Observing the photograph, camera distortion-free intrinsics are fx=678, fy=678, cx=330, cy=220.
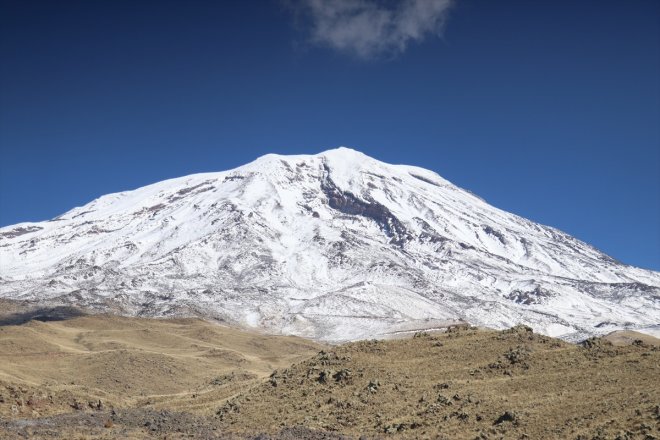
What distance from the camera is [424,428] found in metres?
22.1

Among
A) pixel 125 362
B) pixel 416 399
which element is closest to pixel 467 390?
pixel 416 399

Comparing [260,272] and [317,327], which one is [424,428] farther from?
[260,272]

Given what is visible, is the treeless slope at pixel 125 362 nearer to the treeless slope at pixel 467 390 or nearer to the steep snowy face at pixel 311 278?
the treeless slope at pixel 467 390

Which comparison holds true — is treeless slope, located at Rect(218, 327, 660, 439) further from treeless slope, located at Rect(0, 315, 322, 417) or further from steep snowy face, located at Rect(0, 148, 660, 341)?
steep snowy face, located at Rect(0, 148, 660, 341)

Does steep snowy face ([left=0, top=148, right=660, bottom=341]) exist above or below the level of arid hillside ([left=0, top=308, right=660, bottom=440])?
above

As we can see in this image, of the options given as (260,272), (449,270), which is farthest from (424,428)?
(449,270)

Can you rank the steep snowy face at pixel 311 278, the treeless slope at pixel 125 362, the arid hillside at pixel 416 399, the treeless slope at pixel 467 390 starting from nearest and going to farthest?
1. the treeless slope at pixel 467 390
2. the arid hillside at pixel 416 399
3. the treeless slope at pixel 125 362
4. the steep snowy face at pixel 311 278

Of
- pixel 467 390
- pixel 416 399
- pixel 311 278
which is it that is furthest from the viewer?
pixel 311 278

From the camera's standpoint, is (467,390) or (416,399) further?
(416,399)

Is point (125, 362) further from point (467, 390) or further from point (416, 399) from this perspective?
point (467, 390)

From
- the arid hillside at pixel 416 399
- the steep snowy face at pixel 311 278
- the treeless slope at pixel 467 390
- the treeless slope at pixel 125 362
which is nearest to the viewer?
the treeless slope at pixel 467 390

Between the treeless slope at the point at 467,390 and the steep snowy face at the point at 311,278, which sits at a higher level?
the steep snowy face at the point at 311,278

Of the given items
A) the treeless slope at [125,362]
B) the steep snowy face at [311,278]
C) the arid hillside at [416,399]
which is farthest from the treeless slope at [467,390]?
the steep snowy face at [311,278]

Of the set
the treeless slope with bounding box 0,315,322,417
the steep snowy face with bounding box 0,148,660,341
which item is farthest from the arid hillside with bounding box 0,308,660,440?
the steep snowy face with bounding box 0,148,660,341
